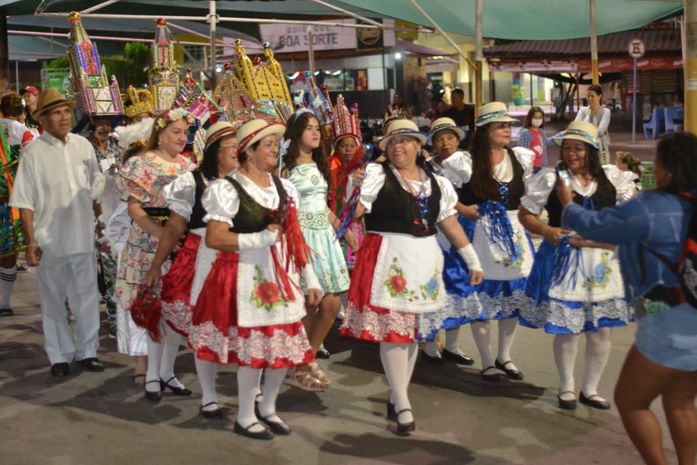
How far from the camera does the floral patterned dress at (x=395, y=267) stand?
557cm

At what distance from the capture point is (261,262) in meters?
5.35

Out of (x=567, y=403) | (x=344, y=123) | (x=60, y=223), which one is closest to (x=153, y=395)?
(x=60, y=223)

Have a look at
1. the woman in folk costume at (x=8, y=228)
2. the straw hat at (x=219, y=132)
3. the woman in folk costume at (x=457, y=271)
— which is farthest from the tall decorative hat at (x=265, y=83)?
the woman in folk costume at (x=8, y=228)

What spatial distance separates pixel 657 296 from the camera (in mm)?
4254

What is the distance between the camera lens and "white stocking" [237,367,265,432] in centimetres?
548

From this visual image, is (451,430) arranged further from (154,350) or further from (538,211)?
(154,350)

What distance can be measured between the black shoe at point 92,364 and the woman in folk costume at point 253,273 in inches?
73.8

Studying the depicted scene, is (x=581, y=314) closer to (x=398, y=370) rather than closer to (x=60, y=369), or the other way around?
(x=398, y=370)

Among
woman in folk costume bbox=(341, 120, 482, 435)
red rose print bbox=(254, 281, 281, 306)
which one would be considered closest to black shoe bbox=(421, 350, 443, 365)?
woman in folk costume bbox=(341, 120, 482, 435)

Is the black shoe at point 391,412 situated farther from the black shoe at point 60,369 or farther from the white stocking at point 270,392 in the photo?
the black shoe at point 60,369

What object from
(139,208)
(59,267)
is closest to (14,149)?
(59,267)

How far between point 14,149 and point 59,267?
272 centimetres

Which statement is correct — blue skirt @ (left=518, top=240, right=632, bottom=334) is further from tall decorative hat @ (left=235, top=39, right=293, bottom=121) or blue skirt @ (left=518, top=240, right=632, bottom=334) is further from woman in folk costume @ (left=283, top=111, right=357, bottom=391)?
tall decorative hat @ (left=235, top=39, right=293, bottom=121)

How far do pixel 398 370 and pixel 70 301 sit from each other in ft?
8.94
